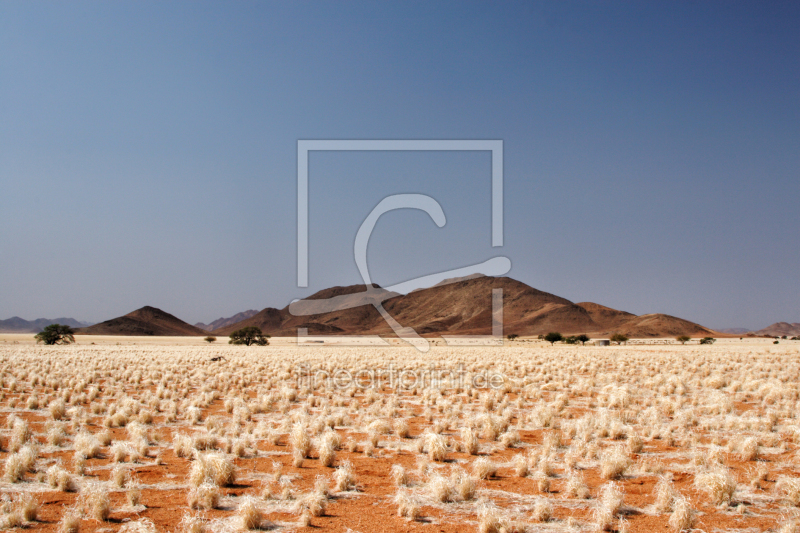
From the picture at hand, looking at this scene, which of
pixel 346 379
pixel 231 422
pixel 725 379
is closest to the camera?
pixel 231 422

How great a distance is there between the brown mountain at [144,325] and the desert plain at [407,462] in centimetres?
13630

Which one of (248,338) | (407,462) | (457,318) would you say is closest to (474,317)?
(457,318)

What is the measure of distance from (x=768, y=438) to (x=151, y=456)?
13018mm

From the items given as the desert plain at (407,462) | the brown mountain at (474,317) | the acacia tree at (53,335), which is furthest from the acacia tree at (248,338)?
the desert plain at (407,462)

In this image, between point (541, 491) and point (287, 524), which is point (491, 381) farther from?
point (287, 524)

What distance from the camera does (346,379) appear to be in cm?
2391

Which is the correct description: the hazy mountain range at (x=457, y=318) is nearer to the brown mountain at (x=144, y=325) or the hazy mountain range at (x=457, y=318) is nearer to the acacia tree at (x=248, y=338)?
the brown mountain at (x=144, y=325)

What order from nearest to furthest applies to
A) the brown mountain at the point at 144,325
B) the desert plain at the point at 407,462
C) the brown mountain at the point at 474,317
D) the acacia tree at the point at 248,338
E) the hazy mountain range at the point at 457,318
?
the desert plain at the point at 407,462, the acacia tree at the point at 248,338, the brown mountain at the point at 474,317, the hazy mountain range at the point at 457,318, the brown mountain at the point at 144,325

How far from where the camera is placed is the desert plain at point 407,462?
696 cm

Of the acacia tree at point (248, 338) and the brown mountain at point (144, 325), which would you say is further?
the brown mountain at point (144, 325)

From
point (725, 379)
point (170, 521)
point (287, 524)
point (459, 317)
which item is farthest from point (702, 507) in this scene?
point (459, 317)

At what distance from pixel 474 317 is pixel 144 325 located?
99782 millimetres

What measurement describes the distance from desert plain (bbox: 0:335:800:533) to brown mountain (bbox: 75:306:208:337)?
13630 centimetres

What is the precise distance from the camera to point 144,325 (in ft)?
504
